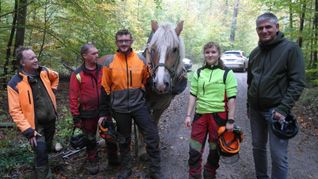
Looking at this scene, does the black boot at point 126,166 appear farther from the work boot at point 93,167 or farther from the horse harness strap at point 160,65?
the horse harness strap at point 160,65

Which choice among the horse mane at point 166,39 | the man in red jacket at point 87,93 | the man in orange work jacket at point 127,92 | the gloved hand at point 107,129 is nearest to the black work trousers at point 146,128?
the man in orange work jacket at point 127,92

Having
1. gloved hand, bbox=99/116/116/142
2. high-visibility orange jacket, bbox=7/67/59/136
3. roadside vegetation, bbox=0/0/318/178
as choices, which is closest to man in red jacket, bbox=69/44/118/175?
gloved hand, bbox=99/116/116/142

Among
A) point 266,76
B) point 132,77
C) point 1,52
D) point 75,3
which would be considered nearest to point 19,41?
point 1,52

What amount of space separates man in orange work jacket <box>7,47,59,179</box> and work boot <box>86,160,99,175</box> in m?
0.62

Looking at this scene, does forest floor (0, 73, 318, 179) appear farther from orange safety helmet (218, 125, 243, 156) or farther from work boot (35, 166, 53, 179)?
work boot (35, 166, 53, 179)

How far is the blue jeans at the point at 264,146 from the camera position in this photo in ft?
10.5

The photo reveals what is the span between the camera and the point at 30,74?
12.6 ft

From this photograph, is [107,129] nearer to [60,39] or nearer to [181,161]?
[181,161]

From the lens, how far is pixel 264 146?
3592 millimetres

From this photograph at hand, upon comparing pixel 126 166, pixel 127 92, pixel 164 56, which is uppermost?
pixel 164 56

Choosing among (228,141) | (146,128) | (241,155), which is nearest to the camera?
(228,141)

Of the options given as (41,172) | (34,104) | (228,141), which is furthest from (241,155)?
(34,104)

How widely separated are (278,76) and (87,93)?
2.51 m

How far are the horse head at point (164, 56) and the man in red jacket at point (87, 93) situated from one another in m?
0.81
